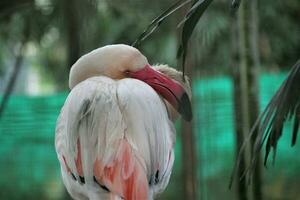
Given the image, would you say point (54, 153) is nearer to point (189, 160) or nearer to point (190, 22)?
point (189, 160)

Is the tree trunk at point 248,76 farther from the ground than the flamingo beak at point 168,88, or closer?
closer

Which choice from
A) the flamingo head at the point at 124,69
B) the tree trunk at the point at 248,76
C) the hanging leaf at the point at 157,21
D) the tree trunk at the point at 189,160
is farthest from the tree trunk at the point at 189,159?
the hanging leaf at the point at 157,21

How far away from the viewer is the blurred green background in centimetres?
242

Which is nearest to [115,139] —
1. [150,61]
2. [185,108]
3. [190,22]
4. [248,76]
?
[185,108]

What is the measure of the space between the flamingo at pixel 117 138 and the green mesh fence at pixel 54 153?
1.55m

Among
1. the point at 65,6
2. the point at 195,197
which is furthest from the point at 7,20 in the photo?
the point at 195,197

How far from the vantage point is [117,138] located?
3.95ft

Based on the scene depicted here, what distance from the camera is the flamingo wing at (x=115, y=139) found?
1210mm

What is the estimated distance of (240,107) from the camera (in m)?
1.99

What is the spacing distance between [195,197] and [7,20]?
1254 mm

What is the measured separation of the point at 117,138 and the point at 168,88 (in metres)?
0.20

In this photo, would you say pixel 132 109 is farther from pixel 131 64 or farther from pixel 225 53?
pixel 225 53

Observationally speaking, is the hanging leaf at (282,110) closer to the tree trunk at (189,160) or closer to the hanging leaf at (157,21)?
the hanging leaf at (157,21)

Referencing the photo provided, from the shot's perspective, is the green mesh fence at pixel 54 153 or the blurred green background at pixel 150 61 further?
the green mesh fence at pixel 54 153
